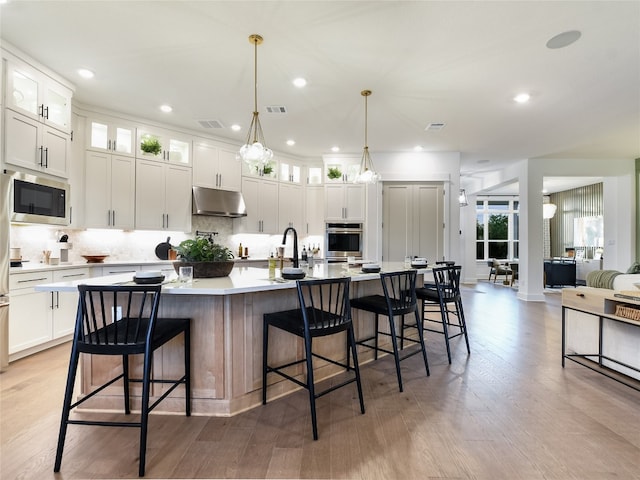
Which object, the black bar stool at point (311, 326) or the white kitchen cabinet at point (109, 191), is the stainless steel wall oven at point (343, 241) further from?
the black bar stool at point (311, 326)

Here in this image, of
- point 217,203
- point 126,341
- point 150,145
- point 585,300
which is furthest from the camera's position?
point 217,203

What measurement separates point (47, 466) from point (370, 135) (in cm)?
502

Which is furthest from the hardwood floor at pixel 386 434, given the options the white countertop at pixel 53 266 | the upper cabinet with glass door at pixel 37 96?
the upper cabinet with glass door at pixel 37 96

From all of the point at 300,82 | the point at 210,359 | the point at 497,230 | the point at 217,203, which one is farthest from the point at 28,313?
the point at 497,230

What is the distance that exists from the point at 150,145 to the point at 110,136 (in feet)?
1.60

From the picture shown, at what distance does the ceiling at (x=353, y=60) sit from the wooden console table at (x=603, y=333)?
2185mm

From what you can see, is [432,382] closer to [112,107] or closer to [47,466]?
[47,466]

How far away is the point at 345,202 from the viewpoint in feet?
20.3

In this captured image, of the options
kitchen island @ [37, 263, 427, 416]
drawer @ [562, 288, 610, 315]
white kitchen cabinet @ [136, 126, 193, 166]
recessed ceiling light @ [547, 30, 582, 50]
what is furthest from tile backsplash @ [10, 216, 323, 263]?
recessed ceiling light @ [547, 30, 582, 50]

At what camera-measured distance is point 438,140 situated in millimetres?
5363

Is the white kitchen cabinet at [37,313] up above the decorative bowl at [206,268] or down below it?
below

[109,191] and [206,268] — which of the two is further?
[109,191]

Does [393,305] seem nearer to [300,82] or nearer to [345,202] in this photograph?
[300,82]

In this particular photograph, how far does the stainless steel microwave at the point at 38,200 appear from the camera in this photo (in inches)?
119
